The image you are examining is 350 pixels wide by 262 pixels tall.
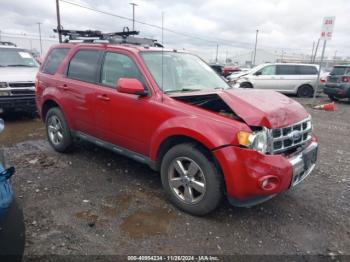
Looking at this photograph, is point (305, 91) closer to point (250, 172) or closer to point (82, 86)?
point (82, 86)

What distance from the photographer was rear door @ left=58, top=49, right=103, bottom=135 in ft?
13.9

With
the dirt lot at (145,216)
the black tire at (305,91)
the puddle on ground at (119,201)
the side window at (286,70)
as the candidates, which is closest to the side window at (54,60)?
the dirt lot at (145,216)

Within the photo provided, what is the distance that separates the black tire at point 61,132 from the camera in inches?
190

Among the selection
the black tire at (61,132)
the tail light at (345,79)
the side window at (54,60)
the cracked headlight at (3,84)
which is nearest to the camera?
the black tire at (61,132)

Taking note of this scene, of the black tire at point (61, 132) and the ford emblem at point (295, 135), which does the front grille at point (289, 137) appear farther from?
the black tire at point (61, 132)

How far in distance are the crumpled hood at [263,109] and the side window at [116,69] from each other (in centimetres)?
120

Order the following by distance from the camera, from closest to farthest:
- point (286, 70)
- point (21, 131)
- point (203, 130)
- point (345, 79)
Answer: point (203, 130)
point (21, 131)
point (345, 79)
point (286, 70)

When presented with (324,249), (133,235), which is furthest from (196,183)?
(324,249)

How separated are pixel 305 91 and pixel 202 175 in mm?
12801

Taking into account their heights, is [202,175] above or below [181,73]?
below

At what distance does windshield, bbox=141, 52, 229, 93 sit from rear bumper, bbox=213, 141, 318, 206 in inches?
48.4

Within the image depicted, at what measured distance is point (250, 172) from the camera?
2.75 metres

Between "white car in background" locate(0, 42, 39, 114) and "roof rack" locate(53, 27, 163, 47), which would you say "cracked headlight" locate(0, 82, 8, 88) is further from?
"roof rack" locate(53, 27, 163, 47)

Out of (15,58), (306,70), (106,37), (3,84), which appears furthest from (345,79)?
(3,84)
